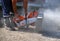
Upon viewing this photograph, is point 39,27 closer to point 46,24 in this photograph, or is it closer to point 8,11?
point 46,24

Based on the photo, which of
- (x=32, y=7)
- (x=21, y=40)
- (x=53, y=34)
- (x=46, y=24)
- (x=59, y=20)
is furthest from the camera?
(x=32, y=7)

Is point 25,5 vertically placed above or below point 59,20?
above

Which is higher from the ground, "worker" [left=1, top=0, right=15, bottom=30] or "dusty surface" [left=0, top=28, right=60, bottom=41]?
"worker" [left=1, top=0, right=15, bottom=30]

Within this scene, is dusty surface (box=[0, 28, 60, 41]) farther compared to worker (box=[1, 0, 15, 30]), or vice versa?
worker (box=[1, 0, 15, 30])

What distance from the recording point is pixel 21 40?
229 inches

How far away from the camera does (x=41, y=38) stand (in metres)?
5.96

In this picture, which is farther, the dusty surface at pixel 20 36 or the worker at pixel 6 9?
the worker at pixel 6 9

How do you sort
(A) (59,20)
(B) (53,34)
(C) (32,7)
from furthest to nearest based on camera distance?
(C) (32,7)
(A) (59,20)
(B) (53,34)

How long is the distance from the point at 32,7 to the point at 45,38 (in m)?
2.28

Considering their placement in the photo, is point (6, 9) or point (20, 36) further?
point (6, 9)

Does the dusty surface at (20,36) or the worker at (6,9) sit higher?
the worker at (6,9)

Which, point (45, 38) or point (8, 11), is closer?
point (45, 38)

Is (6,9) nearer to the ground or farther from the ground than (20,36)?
farther from the ground

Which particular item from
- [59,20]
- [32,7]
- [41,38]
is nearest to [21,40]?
[41,38]
